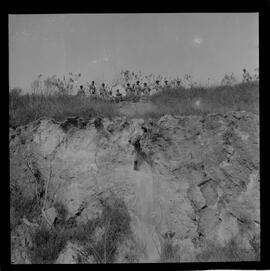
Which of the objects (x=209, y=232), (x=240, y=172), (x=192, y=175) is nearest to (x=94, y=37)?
(x=192, y=175)

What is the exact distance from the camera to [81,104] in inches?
155

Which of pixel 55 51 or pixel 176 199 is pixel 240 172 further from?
pixel 55 51

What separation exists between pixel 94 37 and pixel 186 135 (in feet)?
5.18

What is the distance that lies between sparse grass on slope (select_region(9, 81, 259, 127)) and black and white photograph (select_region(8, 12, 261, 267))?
0.01m

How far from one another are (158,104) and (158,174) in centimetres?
83

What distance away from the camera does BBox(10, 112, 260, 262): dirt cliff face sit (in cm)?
382

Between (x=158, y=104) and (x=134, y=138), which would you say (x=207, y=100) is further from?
(x=134, y=138)

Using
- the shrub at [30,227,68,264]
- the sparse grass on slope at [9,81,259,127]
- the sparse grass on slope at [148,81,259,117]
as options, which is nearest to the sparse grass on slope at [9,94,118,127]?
the sparse grass on slope at [9,81,259,127]

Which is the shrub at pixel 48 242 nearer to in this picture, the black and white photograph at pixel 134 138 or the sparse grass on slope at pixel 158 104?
A: the black and white photograph at pixel 134 138

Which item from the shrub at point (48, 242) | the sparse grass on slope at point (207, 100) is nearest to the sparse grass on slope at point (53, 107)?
the sparse grass on slope at point (207, 100)

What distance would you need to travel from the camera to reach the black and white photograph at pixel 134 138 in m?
3.81

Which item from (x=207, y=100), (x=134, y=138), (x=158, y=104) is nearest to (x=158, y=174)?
(x=134, y=138)

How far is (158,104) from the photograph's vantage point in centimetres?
397

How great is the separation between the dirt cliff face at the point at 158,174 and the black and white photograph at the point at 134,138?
12mm
